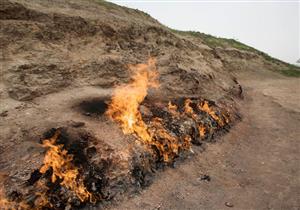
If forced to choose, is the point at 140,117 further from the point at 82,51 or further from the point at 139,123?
the point at 82,51

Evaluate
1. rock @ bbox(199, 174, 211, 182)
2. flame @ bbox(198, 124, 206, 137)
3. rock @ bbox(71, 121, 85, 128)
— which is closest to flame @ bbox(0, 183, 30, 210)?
rock @ bbox(71, 121, 85, 128)

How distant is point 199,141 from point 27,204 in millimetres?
7567

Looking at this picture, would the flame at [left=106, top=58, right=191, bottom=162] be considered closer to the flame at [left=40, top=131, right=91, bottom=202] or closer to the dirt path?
the dirt path

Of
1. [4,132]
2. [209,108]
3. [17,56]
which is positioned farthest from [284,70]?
[4,132]

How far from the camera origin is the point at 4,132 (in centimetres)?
938

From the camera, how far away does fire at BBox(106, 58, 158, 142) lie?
37.7ft

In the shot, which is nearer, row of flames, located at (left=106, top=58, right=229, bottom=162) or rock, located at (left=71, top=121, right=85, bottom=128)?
rock, located at (left=71, top=121, right=85, bottom=128)

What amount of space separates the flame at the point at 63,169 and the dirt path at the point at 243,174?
1.33 metres

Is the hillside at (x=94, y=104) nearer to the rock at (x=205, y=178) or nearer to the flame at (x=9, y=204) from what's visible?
the flame at (x=9, y=204)

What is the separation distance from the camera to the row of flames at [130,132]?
859 centimetres

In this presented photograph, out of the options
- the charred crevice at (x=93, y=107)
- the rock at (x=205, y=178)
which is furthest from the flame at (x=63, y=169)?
the rock at (x=205, y=178)

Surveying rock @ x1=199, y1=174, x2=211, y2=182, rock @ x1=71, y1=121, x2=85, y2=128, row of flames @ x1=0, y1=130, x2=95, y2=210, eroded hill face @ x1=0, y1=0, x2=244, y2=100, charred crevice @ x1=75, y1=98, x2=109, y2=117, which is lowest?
row of flames @ x1=0, y1=130, x2=95, y2=210

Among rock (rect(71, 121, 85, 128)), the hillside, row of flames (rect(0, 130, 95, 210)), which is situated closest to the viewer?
row of flames (rect(0, 130, 95, 210))

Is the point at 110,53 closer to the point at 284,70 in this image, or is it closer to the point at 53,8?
the point at 53,8
